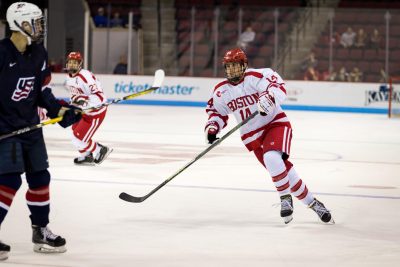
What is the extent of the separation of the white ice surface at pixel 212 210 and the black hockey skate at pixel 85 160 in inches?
4.1

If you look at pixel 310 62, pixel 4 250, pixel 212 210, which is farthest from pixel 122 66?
pixel 4 250

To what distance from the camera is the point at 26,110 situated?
404 cm

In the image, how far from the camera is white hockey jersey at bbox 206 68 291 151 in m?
5.27

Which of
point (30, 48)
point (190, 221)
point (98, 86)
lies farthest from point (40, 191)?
→ point (98, 86)

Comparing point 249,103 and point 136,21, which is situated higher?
point 249,103

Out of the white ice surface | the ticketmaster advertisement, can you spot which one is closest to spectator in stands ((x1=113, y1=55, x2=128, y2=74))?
the ticketmaster advertisement

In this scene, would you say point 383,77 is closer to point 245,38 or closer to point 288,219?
point 245,38

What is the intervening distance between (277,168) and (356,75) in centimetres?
1063

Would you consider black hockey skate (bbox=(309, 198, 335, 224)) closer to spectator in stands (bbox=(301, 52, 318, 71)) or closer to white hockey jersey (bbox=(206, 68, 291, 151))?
white hockey jersey (bbox=(206, 68, 291, 151))

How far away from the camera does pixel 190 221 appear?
16.7 ft

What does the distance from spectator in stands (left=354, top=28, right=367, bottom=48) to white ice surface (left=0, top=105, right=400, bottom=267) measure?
573cm

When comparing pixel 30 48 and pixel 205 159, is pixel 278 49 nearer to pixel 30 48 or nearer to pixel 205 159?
pixel 205 159

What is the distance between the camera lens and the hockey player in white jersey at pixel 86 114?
7.78m

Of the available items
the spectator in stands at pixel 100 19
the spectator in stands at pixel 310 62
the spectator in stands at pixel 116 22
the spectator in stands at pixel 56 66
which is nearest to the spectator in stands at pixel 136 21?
the spectator in stands at pixel 116 22
